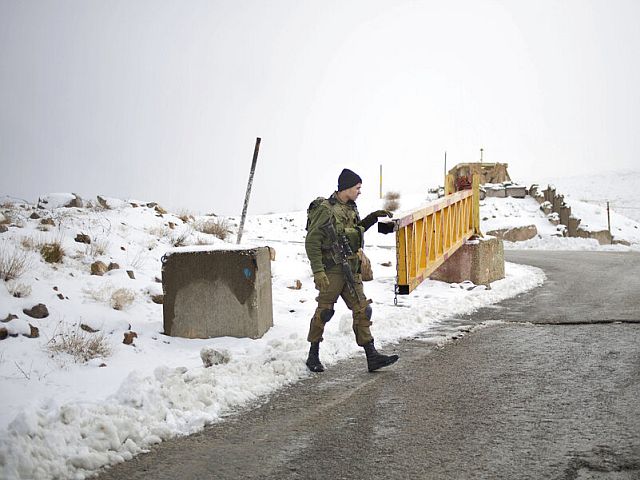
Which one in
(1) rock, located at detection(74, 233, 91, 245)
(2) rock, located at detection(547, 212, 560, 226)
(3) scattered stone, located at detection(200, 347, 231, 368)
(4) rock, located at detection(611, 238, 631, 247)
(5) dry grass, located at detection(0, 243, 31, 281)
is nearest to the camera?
(3) scattered stone, located at detection(200, 347, 231, 368)

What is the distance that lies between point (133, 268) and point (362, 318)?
4414 mm

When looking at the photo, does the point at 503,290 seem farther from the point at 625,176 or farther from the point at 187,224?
the point at 625,176

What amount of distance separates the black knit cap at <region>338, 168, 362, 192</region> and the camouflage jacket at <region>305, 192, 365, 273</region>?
16 centimetres

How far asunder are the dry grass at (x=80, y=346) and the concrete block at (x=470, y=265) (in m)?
7.41

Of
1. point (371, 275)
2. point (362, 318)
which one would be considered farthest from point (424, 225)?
point (362, 318)

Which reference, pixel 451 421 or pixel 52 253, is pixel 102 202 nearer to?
pixel 52 253

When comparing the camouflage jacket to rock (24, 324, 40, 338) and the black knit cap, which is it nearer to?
the black knit cap

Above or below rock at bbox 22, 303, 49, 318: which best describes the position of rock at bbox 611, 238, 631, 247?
below

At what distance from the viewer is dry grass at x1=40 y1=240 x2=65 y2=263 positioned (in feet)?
27.1

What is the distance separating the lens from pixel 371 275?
11.6 m

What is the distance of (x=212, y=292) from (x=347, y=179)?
6.70 feet

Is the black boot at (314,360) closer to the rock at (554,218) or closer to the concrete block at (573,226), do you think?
the concrete block at (573,226)

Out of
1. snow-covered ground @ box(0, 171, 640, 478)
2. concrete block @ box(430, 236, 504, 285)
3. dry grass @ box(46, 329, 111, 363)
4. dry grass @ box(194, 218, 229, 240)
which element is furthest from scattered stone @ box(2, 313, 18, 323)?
concrete block @ box(430, 236, 504, 285)

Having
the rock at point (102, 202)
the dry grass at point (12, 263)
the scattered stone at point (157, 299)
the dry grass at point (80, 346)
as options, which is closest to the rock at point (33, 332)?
the dry grass at point (80, 346)
